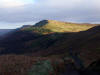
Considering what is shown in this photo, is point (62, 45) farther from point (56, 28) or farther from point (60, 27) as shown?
point (60, 27)

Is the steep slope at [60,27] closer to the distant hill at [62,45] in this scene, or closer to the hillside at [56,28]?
the hillside at [56,28]

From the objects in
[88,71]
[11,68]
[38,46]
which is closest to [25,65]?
[11,68]

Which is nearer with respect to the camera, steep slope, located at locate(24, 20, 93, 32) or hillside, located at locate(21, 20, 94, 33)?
hillside, located at locate(21, 20, 94, 33)

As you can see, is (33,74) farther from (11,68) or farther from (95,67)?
(95,67)

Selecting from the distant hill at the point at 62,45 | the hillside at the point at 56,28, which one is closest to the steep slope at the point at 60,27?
the hillside at the point at 56,28

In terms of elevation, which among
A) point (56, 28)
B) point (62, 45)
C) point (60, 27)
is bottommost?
point (62, 45)

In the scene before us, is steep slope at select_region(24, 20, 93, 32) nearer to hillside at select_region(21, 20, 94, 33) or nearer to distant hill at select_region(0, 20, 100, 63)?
hillside at select_region(21, 20, 94, 33)

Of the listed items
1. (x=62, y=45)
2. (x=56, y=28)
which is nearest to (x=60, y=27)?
(x=56, y=28)

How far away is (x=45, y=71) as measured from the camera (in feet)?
62.8

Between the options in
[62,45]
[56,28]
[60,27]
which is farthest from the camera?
[60,27]

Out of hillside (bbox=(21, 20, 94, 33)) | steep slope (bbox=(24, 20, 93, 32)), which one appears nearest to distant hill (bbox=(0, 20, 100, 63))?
hillside (bbox=(21, 20, 94, 33))

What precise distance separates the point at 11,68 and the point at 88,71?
24.8ft

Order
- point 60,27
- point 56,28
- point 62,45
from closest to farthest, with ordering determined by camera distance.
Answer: point 62,45, point 56,28, point 60,27

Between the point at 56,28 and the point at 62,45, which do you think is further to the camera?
the point at 56,28
